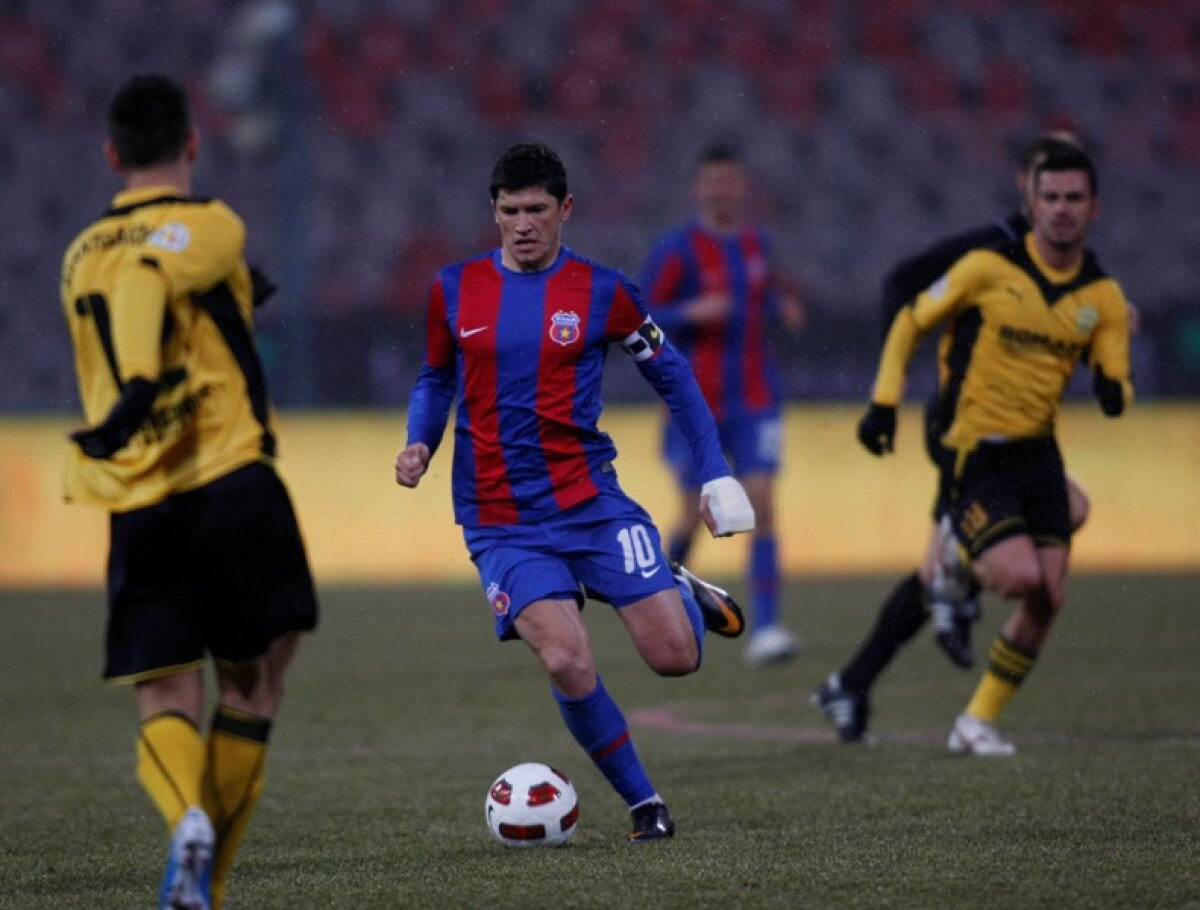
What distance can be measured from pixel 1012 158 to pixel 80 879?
14.3 meters

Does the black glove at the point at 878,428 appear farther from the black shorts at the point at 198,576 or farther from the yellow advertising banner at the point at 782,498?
the yellow advertising banner at the point at 782,498

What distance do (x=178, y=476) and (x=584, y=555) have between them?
1.55 metres

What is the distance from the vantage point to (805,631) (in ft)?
36.4

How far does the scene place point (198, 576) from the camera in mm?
4102

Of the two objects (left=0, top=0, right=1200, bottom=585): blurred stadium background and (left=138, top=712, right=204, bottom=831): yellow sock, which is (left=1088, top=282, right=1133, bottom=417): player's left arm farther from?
(left=0, top=0, right=1200, bottom=585): blurred stadium background

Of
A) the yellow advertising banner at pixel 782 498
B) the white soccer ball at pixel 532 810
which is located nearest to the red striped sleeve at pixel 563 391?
the white soccer ball at pixel 532 810

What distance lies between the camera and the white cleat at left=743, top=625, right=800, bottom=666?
32.1 feet

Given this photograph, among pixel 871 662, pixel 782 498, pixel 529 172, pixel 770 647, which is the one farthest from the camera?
pixel 782 498

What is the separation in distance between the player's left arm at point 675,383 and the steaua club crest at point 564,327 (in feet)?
0.27

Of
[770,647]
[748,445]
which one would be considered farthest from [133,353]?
[748,445]

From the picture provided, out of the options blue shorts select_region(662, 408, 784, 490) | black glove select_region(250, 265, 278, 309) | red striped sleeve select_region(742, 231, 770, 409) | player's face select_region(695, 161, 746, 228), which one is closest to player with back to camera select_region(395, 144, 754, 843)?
black glove select_region(250, 265, 278, 309)

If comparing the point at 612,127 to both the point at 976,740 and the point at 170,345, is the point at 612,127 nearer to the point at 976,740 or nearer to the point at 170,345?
the point at 976,740

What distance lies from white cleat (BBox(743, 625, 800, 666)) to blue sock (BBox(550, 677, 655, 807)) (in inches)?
178

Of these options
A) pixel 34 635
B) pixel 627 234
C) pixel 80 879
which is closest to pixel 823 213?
pixel 627 234
